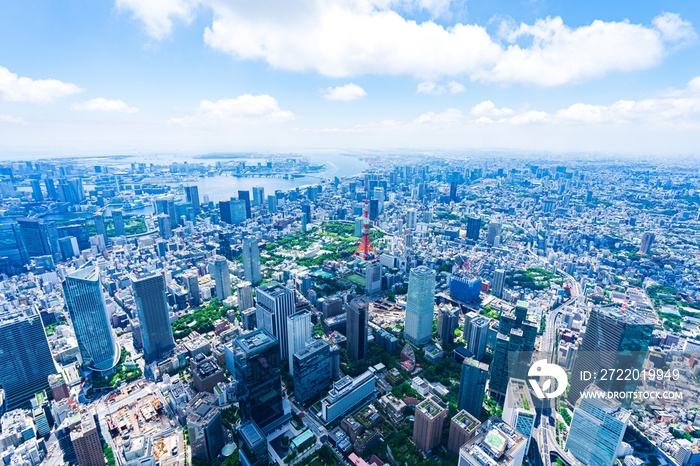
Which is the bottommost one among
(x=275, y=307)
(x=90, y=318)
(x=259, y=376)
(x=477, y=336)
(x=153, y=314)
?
(x=477, y=336)

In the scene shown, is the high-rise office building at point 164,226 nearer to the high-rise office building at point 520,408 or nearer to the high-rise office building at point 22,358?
the high-rise office building at point 22,358

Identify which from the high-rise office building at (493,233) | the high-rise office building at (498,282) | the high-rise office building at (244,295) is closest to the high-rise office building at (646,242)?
the high-rise office building at (493,233)

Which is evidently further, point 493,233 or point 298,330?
point 493,233

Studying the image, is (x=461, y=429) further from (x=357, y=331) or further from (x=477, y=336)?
(x=357, y=331)

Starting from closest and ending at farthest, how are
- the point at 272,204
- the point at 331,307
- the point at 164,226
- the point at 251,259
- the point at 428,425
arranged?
the point at 428,425
the point at 331,307
the point at 251,259
the point at 164,226
the point at 272,204

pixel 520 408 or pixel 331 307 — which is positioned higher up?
pixel 520 408

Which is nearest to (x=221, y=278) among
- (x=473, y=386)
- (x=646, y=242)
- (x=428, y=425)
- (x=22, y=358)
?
(x=22, y=358)
